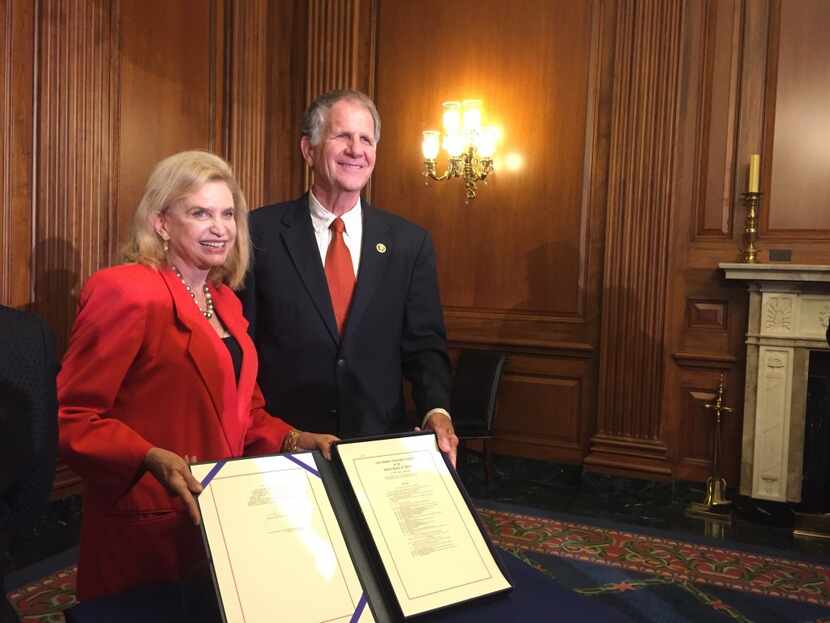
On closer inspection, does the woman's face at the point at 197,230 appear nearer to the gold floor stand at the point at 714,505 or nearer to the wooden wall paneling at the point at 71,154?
the wooden wall paneling at the point at 71,154

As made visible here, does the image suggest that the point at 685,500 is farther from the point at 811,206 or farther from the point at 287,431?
the point at 287,431

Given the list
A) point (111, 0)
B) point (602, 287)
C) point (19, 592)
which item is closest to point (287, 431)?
point (19, 592)

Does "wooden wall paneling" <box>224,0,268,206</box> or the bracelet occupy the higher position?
"wooden wall paneling" <box>224,0,268,206</box>

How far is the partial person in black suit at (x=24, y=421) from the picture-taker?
0.84m

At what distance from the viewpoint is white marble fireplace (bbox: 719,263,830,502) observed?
13.9ft

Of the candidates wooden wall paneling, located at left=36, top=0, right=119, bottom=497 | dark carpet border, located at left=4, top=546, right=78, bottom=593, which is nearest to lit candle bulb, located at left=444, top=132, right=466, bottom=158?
wooden wall paneling, located at left=36, top=0, right=119, bottom=497

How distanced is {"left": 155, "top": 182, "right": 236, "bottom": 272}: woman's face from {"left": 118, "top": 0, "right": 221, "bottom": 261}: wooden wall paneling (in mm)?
2363

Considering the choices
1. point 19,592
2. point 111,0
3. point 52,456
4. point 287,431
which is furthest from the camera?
point 111,0

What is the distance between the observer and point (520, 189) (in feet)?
16.6

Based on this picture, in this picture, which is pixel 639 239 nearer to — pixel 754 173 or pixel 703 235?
pixel 703 235

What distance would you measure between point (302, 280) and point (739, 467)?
11.9 feet

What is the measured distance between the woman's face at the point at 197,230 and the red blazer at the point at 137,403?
0.28 feet

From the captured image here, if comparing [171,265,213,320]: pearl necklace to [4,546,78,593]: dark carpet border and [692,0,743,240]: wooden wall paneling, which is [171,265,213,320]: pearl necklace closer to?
[4,546,78,593]: dark carpet border

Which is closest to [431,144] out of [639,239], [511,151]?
[511,151]
